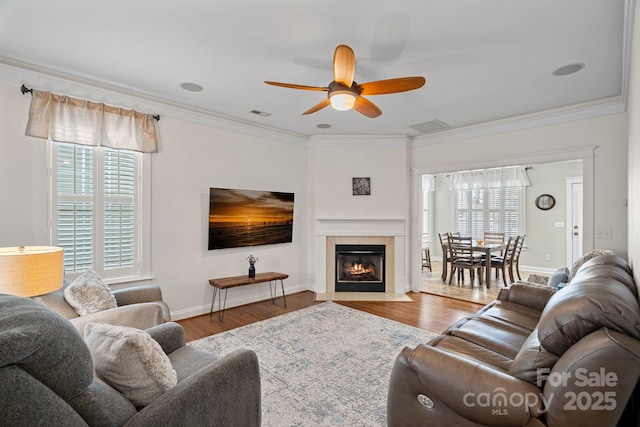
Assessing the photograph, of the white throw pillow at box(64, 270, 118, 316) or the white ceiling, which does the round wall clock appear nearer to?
the white ceiling

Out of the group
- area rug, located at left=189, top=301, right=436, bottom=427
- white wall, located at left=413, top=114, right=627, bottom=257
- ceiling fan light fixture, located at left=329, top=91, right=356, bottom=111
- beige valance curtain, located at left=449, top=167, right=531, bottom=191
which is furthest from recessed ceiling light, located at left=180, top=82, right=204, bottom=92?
beige valance curtain, located at left=449, top=167, right=531, bottom=191

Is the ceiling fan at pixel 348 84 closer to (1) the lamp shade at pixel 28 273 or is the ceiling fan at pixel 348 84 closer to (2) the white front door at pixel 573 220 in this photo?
Answer: (1) the lamp shade at pixel 28 273

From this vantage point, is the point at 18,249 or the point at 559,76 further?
the point at 559,76

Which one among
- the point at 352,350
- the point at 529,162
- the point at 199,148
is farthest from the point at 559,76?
the point at 199,148

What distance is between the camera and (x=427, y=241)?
8.84 m

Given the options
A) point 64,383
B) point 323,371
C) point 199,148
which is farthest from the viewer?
point 199,148

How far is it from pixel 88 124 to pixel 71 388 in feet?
10.4

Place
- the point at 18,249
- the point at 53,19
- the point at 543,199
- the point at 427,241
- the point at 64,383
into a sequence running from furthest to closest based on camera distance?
the point at 427,241
the point at 543,199
the point at 53,19
the point at 18,249
the point at 64,383

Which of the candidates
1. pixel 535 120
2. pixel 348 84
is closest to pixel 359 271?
pixel 535 120

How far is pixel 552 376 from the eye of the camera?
1.25 m

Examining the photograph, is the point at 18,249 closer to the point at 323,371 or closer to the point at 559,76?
the point at 323,371

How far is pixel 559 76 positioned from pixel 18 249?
15.5 ft

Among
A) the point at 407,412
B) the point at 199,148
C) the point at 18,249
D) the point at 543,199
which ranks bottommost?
the point at 407,412

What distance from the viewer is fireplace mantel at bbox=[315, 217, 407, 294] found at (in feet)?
17.3
